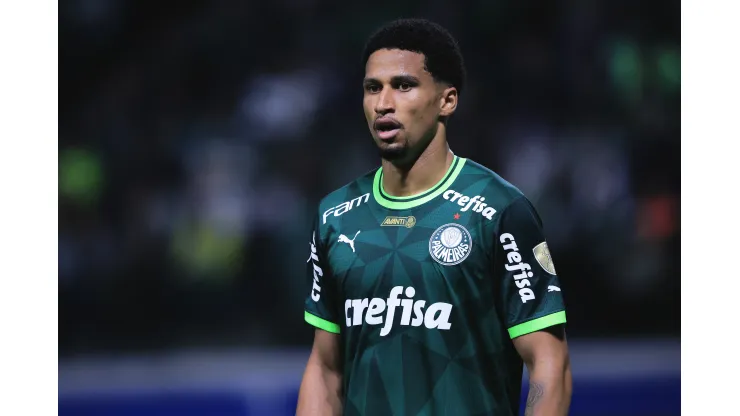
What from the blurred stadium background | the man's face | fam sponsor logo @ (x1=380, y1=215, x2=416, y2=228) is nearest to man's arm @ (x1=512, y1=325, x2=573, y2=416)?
fam sponsor logo @ (x1=380, y1=215, x2=416, y2=228)

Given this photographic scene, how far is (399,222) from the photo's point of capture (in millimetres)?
3742

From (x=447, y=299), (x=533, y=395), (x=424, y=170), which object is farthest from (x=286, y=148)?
(x=533, y=395)

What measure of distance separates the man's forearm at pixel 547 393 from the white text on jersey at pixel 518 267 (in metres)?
0.24

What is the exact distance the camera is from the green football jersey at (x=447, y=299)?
3494 mm

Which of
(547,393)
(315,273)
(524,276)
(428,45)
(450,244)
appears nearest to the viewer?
(547,393)

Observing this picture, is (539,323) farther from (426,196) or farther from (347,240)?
(347,240)

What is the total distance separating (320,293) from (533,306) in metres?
0.86

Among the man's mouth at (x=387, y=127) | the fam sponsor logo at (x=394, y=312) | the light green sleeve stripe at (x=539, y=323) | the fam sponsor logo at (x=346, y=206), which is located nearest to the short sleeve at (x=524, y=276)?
the light green sleeve stripe at (x=539, y=323)

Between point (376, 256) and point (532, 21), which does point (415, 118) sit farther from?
point (532, 21)

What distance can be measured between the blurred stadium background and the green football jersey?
5.00m

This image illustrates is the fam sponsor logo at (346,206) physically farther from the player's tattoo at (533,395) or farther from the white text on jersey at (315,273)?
the player's tattoo at (533,395)

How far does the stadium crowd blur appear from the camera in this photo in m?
9.29

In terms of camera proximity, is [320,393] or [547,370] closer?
[547,370]

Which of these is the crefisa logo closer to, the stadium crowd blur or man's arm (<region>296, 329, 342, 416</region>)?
man's arm (<region>296, 329, 342, 416</region>)
